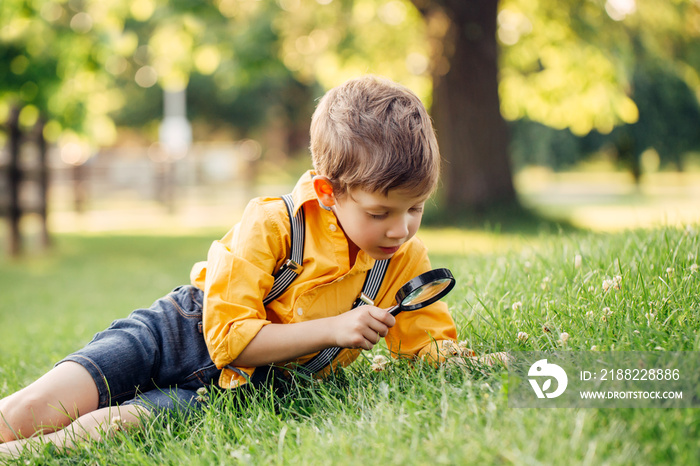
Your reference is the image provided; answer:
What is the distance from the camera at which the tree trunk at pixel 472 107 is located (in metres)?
10.5

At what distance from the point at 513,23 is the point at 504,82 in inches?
81.6

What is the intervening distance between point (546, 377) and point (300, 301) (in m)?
0.99

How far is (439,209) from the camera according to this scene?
1074 centimetres

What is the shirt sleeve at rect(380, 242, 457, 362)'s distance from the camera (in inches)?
102

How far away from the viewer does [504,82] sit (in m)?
15.9

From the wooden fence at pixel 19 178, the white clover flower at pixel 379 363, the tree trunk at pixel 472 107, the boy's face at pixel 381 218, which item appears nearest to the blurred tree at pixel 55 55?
the wooden fence at pixel 19 178

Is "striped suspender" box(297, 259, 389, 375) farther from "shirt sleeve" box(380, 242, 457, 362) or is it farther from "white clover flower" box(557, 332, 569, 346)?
"white clover flower" box(557, 332, 569, 346)

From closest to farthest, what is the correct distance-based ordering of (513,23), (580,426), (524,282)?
1. (580,426)
2. (524,282)
3. (513,23)

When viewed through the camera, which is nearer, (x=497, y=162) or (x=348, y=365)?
(x=348, y=365)

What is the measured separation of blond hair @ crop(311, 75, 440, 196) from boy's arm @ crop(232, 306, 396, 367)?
46cm

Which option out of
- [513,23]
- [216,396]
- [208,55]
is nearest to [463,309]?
[216,396]

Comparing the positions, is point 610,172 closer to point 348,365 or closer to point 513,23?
point 513,23

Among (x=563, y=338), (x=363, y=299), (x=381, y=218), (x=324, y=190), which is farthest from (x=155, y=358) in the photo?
(x=563, y=338)

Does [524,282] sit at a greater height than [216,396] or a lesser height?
greater
